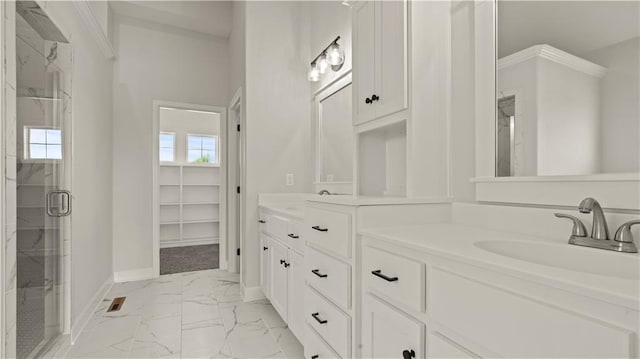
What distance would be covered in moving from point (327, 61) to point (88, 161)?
222 cm

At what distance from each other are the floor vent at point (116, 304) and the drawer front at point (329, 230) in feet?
7.00

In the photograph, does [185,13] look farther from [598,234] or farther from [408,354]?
[598,234]

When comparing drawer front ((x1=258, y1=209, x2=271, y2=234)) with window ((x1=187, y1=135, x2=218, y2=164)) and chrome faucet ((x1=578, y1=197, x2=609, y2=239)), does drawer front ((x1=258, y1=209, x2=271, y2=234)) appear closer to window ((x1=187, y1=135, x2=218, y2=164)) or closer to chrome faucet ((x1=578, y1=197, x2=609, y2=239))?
chrome faucet ((x1=578, y1=197, x2=609, y2=239))

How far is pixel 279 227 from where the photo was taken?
2301 mm

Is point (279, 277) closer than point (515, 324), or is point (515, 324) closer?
point (515, 324)

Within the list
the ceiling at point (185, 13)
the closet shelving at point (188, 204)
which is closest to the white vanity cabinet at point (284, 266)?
the ceiling at point (185, 13)

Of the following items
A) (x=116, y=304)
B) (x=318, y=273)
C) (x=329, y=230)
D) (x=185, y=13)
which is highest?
(x=185, y=13)

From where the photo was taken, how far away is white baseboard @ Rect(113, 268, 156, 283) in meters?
3.48

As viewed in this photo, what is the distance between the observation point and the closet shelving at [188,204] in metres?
5.55

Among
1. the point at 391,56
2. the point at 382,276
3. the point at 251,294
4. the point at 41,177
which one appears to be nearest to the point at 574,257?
the point at 382,276

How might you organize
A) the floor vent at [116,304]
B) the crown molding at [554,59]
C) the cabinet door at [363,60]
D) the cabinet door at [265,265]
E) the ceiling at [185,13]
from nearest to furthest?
the crown molding at [554,59], the cabinet door at [363,60], the cabinet door at [265,265], the floor vent at [116,304], the ceiling at [185,13]

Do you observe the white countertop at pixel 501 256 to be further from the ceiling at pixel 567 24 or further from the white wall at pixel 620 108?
Result: the ceiling at pixel 567 24

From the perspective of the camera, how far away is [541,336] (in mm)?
609

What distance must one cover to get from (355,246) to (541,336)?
2.37ft
